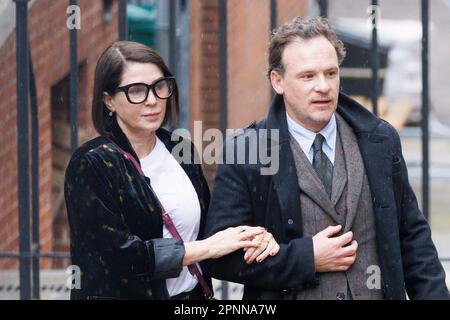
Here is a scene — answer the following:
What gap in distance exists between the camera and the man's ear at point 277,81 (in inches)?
127

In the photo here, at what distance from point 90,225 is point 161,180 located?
0.30 m

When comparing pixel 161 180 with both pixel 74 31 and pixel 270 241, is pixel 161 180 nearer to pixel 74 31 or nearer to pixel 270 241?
pixel 270 241

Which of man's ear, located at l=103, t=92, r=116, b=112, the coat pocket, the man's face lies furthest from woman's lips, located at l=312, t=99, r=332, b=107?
man's ear, located at l=103, t=92, r=116, b=112

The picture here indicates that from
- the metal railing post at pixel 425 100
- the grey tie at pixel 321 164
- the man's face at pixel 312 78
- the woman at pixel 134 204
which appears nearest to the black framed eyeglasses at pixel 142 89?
the woman at pixel 134 204

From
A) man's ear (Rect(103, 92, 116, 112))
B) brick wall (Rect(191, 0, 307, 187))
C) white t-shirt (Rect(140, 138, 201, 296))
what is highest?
brick wall (Rect(191, 0, 307, 187))

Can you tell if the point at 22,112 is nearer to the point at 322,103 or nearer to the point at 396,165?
the point at 322,103

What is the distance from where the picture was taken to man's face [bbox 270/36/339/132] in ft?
10.3

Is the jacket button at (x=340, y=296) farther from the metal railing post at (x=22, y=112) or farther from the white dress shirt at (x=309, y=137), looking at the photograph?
the metal railing post at (x=22, y=112)

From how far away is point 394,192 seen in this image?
10.6ft

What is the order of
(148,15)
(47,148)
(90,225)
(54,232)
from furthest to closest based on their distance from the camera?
1. (148,15)
2. (54,232)
3. (47,148)
4. (90,225)

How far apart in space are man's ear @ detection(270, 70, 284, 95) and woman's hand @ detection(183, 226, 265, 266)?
0.45 meters

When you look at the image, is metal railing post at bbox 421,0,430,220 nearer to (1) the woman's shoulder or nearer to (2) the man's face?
(2) the man's face
